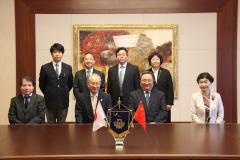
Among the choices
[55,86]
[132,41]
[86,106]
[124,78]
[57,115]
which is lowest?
[57,115]

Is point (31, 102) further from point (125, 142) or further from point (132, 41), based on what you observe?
point (132, 41)

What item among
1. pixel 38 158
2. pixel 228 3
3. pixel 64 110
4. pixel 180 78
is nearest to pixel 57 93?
pixel 64 110

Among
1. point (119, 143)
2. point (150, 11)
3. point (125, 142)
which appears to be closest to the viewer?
point (119, 143)

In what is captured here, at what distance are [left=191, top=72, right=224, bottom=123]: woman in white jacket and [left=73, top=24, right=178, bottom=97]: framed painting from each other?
7.10 feet

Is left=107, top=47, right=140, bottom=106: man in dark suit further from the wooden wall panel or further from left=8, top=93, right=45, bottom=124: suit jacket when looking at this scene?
the wooden wall panel

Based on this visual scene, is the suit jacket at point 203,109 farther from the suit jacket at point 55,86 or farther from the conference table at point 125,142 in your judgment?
the suit jacket at point 55,86

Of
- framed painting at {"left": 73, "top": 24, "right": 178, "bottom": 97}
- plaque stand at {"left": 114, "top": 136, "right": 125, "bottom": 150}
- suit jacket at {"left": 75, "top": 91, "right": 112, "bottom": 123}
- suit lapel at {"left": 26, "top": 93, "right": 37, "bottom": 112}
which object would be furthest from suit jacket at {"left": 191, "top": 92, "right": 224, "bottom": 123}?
framed painting at {"left": 73, "top": 24, "right": 178, "bottom": 97}

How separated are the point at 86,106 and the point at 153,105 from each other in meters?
0.79

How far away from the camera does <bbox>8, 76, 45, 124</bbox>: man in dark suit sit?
4.70 m

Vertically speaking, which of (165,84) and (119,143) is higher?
(165,84)

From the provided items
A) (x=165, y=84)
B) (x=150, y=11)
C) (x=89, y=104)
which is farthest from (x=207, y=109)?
(x=150, y=11)

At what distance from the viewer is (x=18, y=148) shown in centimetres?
280

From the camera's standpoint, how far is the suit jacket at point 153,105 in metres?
4.75

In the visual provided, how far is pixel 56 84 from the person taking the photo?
5453 mm
